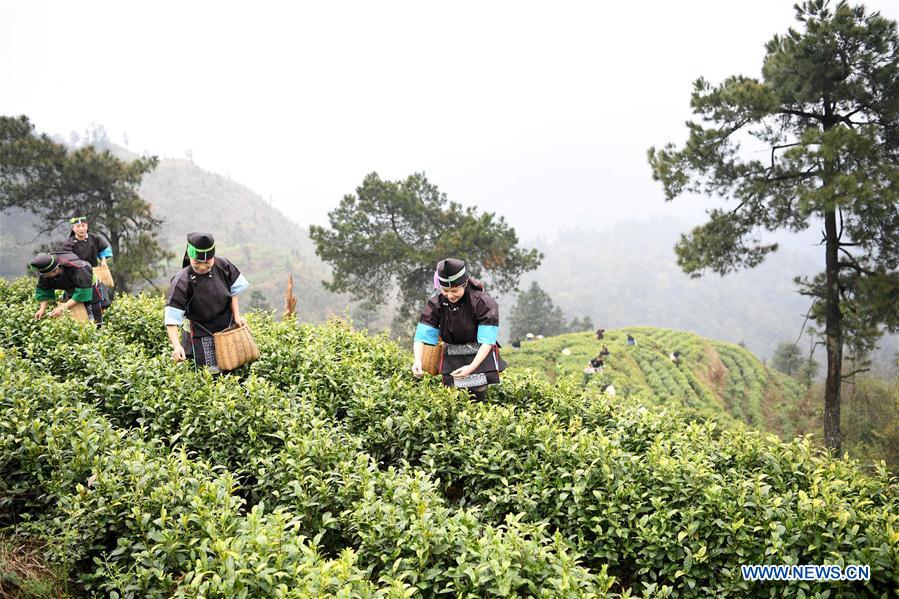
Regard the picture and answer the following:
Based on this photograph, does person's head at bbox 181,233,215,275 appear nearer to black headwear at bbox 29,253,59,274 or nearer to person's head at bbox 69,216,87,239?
black headwear at bbox 29,253,59,274

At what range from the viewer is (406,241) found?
23656 mm

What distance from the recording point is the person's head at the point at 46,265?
7305 mm

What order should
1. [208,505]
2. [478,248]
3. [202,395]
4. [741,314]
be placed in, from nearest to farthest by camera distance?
[208,505]
[202,395]
[478,248]
[741,314]

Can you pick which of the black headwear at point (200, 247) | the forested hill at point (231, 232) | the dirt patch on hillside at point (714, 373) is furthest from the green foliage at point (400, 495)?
the forested hill at point (231, 232)

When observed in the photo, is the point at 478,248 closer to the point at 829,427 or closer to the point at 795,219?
the point at 795,219

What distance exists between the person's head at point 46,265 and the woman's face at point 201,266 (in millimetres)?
2986

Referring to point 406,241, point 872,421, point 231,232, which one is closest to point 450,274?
point 406,241

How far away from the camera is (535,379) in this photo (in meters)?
6.20

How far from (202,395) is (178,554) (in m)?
2.07

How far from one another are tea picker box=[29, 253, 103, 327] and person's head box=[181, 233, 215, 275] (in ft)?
9.19

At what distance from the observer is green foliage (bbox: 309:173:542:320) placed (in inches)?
868

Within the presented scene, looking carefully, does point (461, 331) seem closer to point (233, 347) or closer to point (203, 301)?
point (233, 347)

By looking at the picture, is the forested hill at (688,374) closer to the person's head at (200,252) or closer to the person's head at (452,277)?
the person's head at (452,277)

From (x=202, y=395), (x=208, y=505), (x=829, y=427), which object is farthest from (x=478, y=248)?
(x=208, y=505)
